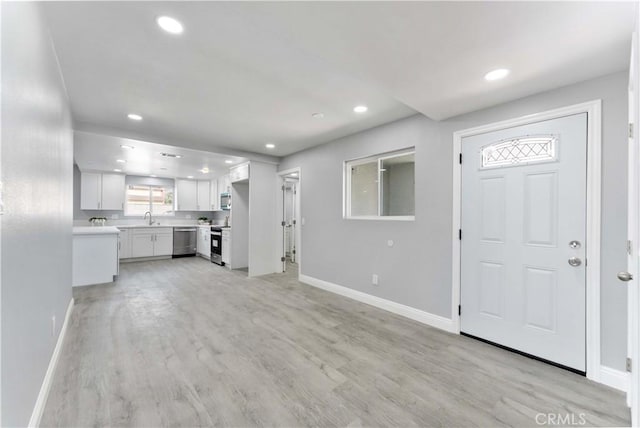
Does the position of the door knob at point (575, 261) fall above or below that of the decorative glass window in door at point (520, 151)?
below

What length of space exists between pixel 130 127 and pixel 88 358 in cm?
285

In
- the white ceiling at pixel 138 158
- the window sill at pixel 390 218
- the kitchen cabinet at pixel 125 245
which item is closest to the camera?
the window sill at pixel 390 218

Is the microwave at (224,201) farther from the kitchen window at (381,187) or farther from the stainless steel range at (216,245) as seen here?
the kitchen window at (381,187)

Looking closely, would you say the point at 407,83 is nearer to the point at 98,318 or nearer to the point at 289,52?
the point at 289,52

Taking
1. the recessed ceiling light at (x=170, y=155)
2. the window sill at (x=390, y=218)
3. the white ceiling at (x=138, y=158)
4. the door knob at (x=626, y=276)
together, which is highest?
the white ceiling at (x=138, y=158)

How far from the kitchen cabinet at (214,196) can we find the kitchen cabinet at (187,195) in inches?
16.9

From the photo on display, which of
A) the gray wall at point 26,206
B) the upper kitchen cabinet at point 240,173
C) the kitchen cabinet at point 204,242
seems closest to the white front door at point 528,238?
the gray wall at point 26,206

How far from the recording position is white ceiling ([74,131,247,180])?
405cm

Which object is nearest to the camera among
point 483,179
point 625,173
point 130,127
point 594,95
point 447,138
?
point 625,173

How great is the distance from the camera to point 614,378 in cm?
196

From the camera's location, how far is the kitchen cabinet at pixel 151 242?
6.87 meters

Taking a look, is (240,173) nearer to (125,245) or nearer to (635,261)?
(125,245)

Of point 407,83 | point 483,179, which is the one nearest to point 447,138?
point 483,179

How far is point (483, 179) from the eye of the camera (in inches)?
106
